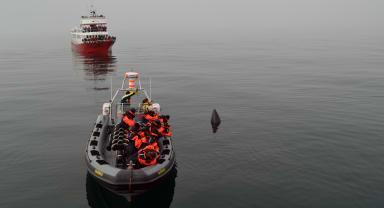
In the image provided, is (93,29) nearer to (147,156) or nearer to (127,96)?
(127,96)

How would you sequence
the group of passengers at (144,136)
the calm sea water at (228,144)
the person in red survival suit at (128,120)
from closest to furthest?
the group of passengers at (144,136), the calm sea water at (228,144), the person in red survival suit at (128,120)

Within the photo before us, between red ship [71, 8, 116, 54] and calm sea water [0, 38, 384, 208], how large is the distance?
35135 mm

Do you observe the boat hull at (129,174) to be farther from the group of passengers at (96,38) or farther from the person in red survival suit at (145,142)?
the group of passengers at (96,38)

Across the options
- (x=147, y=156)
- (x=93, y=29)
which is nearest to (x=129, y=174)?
(x=147, y=156)

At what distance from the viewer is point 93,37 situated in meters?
70.9

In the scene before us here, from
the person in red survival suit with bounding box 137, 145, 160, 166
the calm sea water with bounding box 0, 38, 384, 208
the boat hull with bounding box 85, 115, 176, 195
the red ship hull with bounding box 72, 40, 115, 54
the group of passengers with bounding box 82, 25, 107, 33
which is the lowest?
the calm sea water with bounding box 0, 38, 384, 208

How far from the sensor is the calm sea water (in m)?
12.5

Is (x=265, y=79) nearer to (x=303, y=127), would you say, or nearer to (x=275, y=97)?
(x=275, y=97)

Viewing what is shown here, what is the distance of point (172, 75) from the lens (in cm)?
4181

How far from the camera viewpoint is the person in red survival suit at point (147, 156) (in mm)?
11648

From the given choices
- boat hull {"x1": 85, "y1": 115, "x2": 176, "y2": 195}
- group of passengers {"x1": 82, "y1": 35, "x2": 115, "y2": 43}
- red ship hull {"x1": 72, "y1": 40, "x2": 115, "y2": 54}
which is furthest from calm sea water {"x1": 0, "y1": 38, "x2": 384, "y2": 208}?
group of passengers {"x1": 82, "y1": 35, "x2": 115, "y2": 43}

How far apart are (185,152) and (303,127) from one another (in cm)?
847

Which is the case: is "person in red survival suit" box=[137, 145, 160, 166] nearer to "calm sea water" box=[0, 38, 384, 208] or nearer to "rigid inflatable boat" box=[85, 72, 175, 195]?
"rigid inflatable boat" box=[85, 72, 175, 195]

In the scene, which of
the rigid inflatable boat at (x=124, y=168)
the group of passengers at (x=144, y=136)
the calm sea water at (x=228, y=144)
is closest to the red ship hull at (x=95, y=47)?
the calm sea water at (x=228, y=144)
